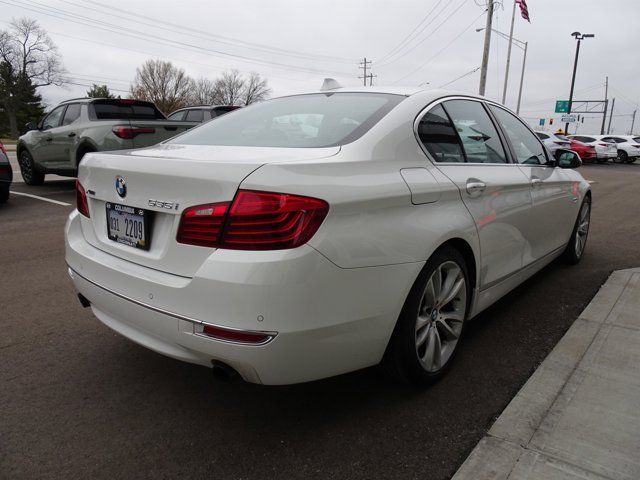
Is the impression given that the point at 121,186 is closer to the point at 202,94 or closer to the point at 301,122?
the point at 301,122

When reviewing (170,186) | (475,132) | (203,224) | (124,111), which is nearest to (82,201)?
(170,186)

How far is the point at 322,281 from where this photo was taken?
1.83 metres

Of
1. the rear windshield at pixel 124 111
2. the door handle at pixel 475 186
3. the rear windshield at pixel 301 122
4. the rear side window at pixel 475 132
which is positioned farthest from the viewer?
Result: the rear windshield at pixel 124 111

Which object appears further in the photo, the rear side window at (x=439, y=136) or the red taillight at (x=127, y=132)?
the red taillight at (x=127, y=132)

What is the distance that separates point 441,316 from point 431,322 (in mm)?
107

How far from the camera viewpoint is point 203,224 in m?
1.88

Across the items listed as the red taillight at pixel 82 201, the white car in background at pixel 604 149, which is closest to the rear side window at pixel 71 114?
the red taillight at pixel 82 201

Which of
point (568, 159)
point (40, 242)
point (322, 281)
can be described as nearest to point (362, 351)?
point (322, 281)

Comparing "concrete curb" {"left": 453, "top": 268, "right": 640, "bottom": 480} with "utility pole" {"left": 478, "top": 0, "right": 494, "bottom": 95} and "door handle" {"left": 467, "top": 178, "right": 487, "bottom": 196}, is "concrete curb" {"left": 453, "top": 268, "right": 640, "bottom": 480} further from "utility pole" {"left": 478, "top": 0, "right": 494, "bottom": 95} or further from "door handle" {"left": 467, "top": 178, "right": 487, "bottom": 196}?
"utility pole" {"left": 478, "top": 0, "right": 494, "bottom": 95}

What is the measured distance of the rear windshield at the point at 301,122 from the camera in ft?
7.69

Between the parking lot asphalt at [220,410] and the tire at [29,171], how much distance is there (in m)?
7.31

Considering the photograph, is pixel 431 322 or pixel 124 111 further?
pixel 124 111

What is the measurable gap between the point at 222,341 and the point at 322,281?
44 centimetres

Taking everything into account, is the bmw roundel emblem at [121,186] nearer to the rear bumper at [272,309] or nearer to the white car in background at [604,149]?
the rear bumper at [272,309]
